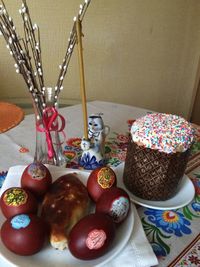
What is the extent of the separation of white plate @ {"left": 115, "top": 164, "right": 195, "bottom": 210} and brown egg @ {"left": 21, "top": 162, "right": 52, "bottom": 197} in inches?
7.3

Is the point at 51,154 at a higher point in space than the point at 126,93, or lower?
higher

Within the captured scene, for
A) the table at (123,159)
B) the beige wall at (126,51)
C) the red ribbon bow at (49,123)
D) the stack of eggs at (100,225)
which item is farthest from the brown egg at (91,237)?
the beige wall at (126,51)

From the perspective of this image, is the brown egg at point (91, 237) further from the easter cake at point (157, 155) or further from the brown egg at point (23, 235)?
the easter cake at point (157, 155)

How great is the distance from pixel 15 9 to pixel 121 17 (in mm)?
593

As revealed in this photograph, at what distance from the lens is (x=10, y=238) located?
43cm

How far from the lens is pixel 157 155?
0.58 metres

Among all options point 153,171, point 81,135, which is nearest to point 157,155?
point 153,171

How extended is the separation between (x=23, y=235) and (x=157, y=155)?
30 cm

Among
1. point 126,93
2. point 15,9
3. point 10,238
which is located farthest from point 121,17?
point 10,238

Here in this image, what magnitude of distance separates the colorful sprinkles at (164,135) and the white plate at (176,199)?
4.8 inches

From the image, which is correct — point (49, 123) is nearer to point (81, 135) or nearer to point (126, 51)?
point (81, 135)

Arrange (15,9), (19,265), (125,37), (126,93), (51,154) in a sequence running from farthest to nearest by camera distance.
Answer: (126,93)
(125,37)
(15,9)
(51,154)
(19,265)

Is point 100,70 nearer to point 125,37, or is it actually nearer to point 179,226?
point 125,37

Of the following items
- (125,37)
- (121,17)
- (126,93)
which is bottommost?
(126,93)
